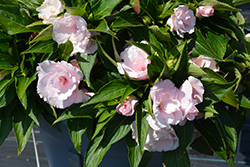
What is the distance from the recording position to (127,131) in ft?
2.51

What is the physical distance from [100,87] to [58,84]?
0.37 feet

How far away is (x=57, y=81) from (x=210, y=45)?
1.47ft

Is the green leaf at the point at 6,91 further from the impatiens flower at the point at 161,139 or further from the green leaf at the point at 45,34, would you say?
the impatiens flower at the point at 161,139

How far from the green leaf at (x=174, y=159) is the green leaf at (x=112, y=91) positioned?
0.75ft

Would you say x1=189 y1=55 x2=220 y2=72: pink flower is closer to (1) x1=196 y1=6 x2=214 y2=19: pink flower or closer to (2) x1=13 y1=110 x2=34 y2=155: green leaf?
(1) x1=196 y1=6 x2=214 y2=19: pink flower

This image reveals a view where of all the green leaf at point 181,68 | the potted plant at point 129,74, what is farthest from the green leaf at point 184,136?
the green leaf at point 181,68

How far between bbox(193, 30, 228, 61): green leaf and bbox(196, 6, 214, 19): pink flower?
49mm

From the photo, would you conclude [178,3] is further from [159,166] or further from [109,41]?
[159,166]

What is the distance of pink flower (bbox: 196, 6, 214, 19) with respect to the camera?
78 centimetres

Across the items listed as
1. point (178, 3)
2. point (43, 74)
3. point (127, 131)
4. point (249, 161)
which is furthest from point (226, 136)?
point (249, 161)

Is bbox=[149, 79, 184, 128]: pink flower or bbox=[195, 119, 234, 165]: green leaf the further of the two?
bbox=[195, 119, 234, 165]: green leaf

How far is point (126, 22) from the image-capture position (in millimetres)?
745

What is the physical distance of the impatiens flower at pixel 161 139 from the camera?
718 mm

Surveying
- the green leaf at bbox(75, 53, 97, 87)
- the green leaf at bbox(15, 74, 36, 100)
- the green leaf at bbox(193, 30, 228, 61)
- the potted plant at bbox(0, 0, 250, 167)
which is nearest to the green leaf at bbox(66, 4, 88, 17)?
the potted plant at bbox(0, 0, 250, 167)
